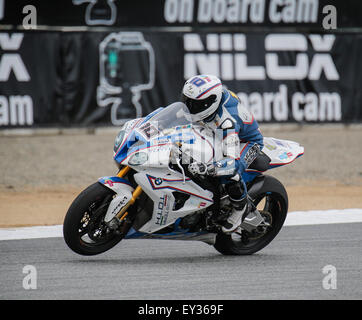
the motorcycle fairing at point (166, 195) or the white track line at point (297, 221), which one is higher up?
the motorcycle fairing at point (166, 195)

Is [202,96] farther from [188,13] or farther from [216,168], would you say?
[188,13]

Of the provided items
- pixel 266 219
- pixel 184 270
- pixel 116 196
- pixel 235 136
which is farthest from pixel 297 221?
pixel 116 196

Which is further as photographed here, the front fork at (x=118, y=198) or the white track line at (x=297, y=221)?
the white track line at (x=297, y=221)

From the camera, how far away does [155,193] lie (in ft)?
21.2

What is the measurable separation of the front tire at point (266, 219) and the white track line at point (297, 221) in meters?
1.64

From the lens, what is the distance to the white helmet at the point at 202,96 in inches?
258

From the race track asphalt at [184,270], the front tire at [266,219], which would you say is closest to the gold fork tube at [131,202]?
the race track asphalt at [184,270]

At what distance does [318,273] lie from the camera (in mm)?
6434

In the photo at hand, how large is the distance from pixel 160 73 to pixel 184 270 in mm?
11446

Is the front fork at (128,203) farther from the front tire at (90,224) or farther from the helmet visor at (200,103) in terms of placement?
the helmet visor at (200,103)

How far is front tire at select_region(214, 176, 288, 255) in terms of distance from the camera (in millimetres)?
7180

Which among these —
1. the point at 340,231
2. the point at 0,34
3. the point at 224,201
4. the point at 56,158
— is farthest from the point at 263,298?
the point at 0,34

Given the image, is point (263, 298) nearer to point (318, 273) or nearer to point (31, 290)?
point (318, 273)

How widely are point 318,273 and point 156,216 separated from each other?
143 cm
